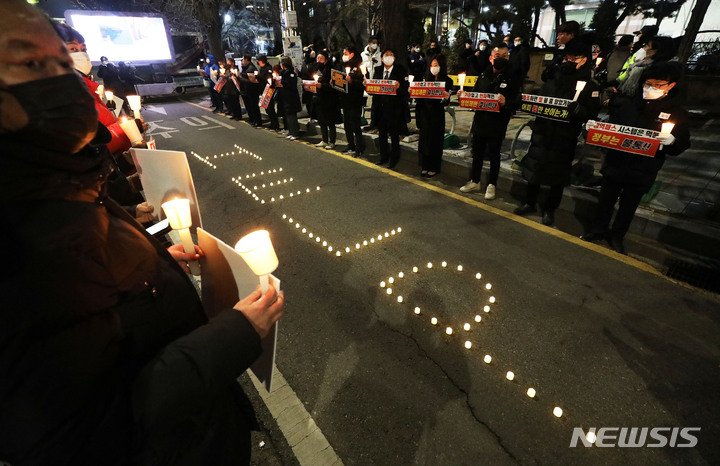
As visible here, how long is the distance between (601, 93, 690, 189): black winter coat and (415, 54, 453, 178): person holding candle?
2826mm

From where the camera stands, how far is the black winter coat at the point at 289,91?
9.67 m

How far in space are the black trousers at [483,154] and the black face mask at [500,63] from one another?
39.5 inches

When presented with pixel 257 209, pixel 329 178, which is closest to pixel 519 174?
pixel 329 178

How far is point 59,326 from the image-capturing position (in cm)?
76

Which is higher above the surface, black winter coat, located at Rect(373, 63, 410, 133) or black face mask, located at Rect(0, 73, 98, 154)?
black face mask, located at Rect(0, 73, 98, 154)

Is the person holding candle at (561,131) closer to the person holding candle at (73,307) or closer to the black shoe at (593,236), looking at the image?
the black shoe at (593,236)

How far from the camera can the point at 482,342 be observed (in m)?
3.05

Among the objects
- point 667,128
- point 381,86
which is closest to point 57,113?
point 667,128

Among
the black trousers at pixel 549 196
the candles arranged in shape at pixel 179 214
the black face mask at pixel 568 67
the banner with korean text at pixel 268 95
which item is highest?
the black face mask at pixel 568 67

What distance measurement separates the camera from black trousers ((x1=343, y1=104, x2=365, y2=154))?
26.3 ft

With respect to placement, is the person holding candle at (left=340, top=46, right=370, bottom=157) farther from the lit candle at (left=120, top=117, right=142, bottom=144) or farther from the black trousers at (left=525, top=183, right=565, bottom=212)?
the lit candle at (left=120, top=117, right=142, bottom=144)

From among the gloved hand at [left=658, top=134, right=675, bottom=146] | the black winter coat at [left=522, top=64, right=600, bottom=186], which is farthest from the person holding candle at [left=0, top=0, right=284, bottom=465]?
the black winter coat at [left=522, top=64, right=600, bottom=186]

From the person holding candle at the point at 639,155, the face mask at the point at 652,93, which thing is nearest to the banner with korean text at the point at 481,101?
the person holding candle at the point at 639,155

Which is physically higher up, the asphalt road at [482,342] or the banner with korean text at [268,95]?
the banner with korean text at [268,95]
